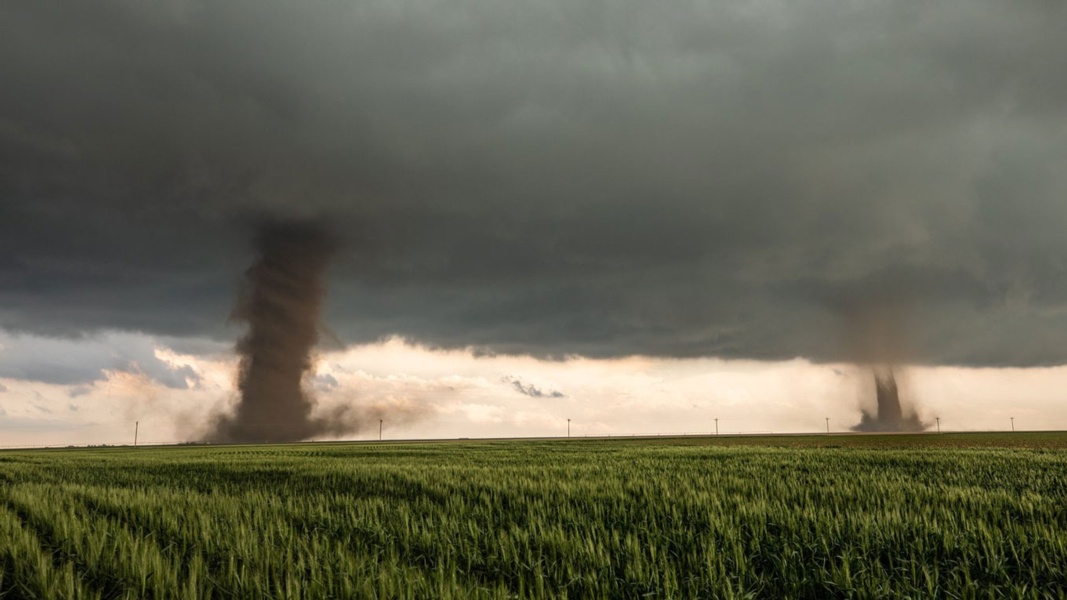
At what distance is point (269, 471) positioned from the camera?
78.0ft

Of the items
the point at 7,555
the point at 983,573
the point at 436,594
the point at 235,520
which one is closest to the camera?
the point at 436,594

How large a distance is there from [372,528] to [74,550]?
153 inches

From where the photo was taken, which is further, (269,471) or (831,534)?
(269,471)

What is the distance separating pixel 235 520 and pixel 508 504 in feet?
16.7

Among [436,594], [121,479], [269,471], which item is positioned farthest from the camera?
[269,471]

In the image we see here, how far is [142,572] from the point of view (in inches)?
236

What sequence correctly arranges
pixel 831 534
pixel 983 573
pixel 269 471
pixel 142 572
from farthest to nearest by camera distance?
pixel 269 471 < pixel 831 534 < pixel 983 573 < pixel 142 572

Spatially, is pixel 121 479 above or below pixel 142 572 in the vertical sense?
below

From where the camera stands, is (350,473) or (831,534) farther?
(350,473)

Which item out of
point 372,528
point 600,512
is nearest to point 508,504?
point 600,512

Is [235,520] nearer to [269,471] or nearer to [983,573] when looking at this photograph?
[983,573]

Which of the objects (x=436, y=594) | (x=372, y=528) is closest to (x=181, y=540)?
(x=372, y=528)

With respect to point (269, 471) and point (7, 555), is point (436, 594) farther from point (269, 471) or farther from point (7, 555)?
point (269, 471)

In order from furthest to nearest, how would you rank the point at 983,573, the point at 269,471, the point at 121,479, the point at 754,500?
the point at 269,471 → the point at 121,479 → the point at 754,500 → the point at 983,573
